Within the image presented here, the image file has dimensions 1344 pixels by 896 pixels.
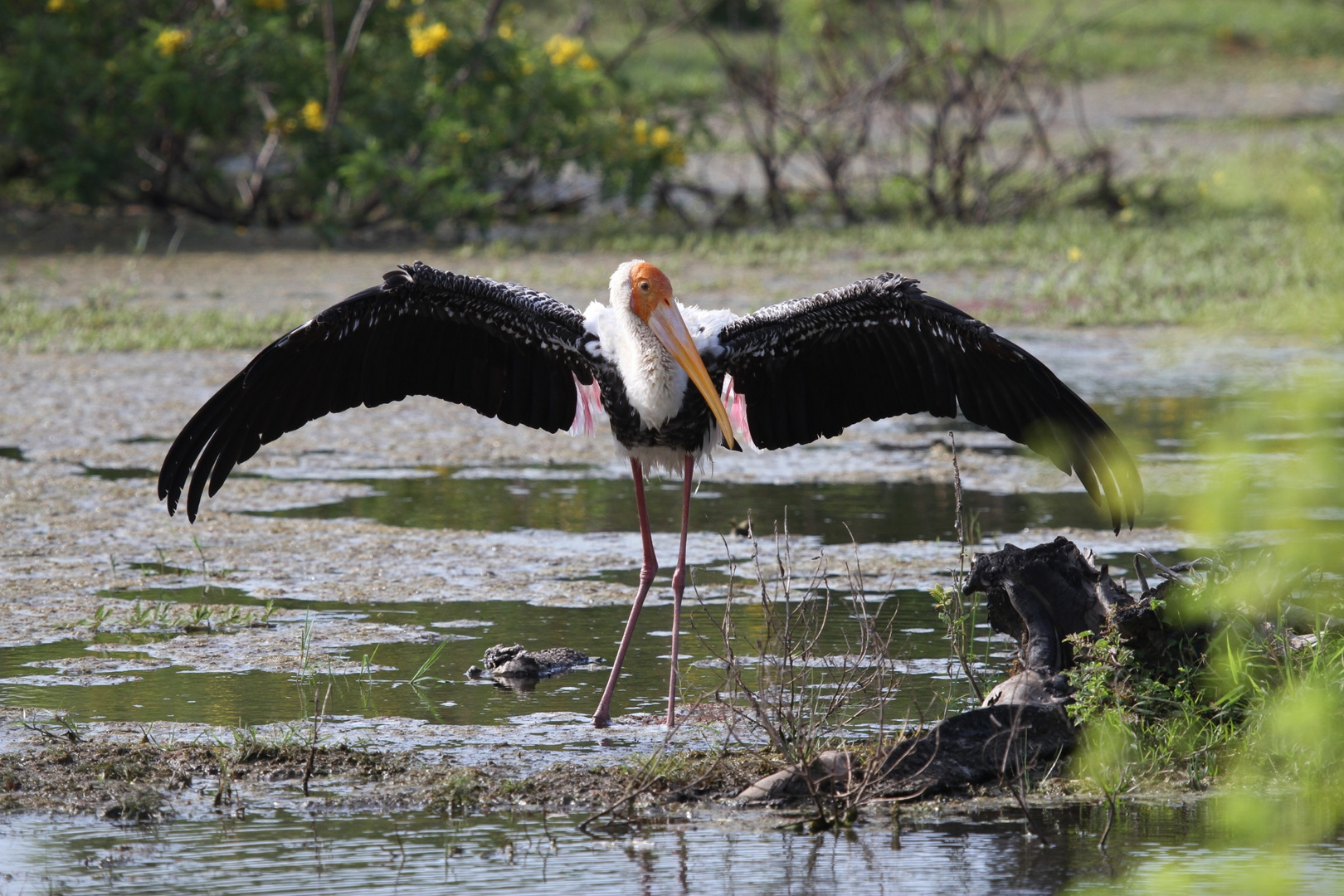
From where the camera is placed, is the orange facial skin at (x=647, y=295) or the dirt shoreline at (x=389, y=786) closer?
the dirt shoreline at (x=389, y=786)

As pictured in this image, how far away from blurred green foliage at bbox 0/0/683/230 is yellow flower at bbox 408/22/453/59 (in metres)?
0.02

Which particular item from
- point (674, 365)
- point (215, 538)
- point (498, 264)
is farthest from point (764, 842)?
point (498, 264)

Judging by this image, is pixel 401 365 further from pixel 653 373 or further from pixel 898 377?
pixel 898 377

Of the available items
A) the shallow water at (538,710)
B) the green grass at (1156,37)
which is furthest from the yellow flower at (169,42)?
the green grass at (1156,37)

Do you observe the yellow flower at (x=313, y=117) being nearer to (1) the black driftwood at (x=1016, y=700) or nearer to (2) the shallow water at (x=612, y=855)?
(1) the black driftwood at (x=1016, y=700)

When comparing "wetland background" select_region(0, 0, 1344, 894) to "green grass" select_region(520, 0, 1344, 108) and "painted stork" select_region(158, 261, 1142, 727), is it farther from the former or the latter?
"green grass" select_region(520, 0, 1344, 108)

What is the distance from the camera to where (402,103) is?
42.3ft

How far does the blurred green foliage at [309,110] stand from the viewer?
40.5 feet

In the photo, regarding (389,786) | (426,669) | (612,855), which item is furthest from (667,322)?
(612,855)

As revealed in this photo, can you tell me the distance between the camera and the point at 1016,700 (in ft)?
13.6

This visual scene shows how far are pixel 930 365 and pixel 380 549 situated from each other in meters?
2.27

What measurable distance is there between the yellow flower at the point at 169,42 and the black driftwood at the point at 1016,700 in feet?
30.8

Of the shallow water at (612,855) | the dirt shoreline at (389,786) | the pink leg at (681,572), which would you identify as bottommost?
the shallow water at (612,855)

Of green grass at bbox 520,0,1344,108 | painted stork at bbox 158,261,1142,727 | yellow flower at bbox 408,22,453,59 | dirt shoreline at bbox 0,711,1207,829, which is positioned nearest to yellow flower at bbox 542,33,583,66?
yellow flower at bbox 408,22,453,59
